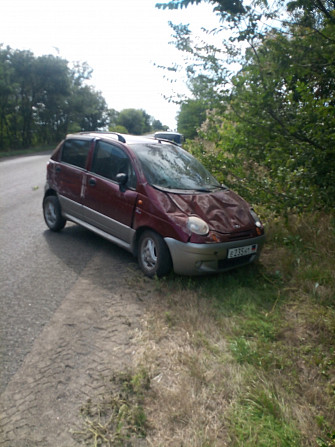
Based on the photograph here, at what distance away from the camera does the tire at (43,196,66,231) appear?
718cm

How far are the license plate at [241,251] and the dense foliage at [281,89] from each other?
617 mm

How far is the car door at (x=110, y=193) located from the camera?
5.69m

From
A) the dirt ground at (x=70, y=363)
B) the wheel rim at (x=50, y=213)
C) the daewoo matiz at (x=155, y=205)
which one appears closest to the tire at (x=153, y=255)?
the daewoo matiz at (x=155, y=205)

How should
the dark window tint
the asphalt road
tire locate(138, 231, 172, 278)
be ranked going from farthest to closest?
the dark window tint → tire locate(138, 231, 172, 278) → the asphalt road

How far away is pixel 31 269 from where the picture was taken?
5484 mm

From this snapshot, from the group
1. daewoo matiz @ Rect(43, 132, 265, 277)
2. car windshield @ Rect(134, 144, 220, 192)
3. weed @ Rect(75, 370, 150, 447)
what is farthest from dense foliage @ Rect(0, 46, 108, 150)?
weed @ Rect(75, 370, 150, 447)

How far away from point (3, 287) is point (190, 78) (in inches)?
127

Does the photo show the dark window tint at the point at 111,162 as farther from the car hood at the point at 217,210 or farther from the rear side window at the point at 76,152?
the car hood at the point at 217,210

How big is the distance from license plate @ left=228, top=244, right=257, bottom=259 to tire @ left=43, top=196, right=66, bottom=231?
11.2 feet

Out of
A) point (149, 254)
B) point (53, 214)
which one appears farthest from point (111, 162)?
point (53, 214)

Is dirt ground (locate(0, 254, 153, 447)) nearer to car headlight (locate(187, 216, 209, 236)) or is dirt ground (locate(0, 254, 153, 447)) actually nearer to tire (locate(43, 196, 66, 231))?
car headlight (locate(187, 216, 209, 236))

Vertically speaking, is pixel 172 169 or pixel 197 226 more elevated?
pixel 172 169

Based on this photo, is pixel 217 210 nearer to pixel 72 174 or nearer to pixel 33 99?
pixel 72 174

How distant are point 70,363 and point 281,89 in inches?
133
